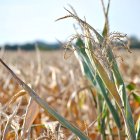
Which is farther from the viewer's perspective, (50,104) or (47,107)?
(50,104)

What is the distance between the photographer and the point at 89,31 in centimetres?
71

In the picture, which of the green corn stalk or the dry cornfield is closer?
the green corn stalk

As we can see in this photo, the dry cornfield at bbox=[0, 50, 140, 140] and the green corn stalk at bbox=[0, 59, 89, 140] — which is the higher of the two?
the green corn stalk at bbox=[0, 59, 89, 140]

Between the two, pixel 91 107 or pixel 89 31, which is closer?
pixel 89 31

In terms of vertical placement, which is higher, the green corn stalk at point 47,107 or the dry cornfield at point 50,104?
the green corn stalk at point 47,107

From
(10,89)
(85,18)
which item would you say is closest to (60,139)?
Answer: (85,18)

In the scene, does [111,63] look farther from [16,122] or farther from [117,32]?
[16,122]

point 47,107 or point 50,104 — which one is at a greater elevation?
point 47,107

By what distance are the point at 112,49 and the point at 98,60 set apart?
0.03 meters

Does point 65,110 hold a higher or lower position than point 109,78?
lower

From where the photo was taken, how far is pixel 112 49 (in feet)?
2.30

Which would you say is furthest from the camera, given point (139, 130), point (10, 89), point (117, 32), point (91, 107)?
point (10, 89)

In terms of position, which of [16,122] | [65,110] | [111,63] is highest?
[111,63]

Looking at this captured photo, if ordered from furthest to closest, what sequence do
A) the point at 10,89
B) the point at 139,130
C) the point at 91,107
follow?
the point at 10,89 < the point at 91,107 < the point at 139,130
